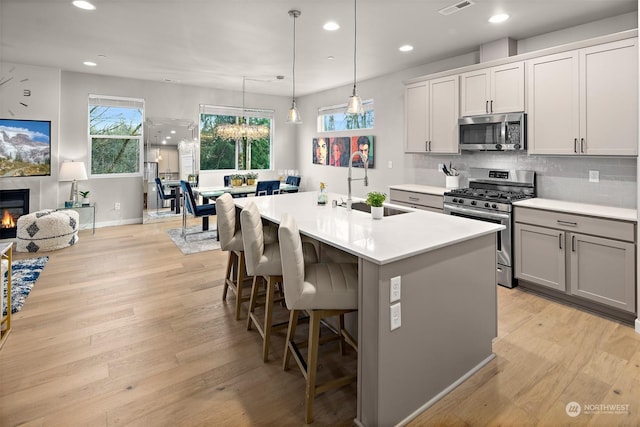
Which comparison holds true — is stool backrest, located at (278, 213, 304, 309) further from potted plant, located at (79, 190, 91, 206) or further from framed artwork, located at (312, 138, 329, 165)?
framed artwork, located at (312, 138, 329, 165)

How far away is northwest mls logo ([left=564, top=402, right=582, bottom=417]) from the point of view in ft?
6.20

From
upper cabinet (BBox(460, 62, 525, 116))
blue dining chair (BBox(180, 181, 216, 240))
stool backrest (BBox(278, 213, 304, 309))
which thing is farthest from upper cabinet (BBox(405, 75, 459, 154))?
stool backrest (BBox(278, 213, 304, 309))

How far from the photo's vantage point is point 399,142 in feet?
19.2

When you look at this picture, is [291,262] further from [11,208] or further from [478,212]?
[11,208]

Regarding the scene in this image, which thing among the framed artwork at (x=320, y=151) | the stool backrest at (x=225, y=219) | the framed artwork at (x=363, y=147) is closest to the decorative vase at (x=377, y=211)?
the stool backrest at (x=225, y=219)

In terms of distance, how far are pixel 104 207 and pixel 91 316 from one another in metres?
4.21

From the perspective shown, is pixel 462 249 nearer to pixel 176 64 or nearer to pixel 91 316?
pixel 91 316

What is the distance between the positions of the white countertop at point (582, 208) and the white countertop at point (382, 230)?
1296 mm

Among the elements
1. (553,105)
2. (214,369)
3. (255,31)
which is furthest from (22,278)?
(553,105)

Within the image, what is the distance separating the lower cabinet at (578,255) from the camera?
284 centimetres

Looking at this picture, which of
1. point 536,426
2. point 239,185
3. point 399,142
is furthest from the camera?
point 239,185

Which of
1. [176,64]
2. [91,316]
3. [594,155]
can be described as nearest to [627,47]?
[594,155]

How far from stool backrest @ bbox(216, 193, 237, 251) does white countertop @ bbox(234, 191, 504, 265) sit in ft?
0.90

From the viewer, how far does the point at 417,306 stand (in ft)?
6.05
